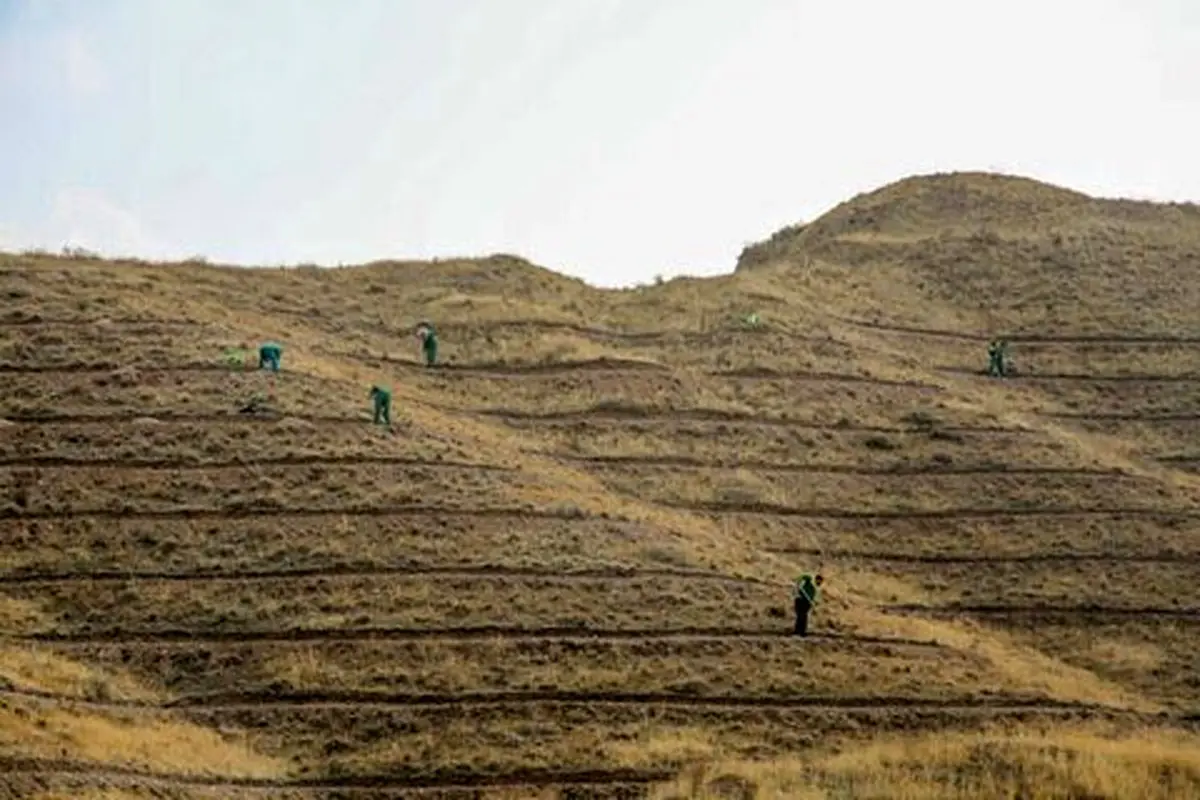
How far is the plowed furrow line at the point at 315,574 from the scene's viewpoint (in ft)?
84.2

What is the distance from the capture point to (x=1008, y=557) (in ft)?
101

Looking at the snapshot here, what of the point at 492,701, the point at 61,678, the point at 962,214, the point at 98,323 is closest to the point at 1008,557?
the point at 492,701

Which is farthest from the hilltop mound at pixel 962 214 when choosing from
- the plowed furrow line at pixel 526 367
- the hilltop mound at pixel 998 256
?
the plowed furrow line at pixel 526 367

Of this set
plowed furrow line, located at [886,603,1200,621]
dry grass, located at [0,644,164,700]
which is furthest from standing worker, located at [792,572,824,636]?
dry grass, located at [0,644,164,700]

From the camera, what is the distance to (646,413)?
35.6 m

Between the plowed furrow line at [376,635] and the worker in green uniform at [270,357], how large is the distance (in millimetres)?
9317

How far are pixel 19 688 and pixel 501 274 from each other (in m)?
27.4

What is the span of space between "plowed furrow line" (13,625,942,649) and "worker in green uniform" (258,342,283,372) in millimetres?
9317

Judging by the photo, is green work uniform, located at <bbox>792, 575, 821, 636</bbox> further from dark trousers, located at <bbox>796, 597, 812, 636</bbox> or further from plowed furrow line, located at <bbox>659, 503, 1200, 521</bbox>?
plowed furrow line, located at <bbox>659, 503, 1200, 521</bbox>

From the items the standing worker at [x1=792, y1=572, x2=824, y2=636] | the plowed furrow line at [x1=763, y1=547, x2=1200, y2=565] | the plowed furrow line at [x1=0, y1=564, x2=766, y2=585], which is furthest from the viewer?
the plowed furrow line at [x1=763, y1=547, x2=1200, y2=565]

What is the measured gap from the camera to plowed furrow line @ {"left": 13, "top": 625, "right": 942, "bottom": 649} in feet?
79.0

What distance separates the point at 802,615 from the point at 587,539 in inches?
176

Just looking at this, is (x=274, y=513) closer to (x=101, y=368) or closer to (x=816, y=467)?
(x=101, y=368)

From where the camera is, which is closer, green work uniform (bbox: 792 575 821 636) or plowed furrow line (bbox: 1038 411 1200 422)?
green work uniform (bbox: 792 575 821 636)
